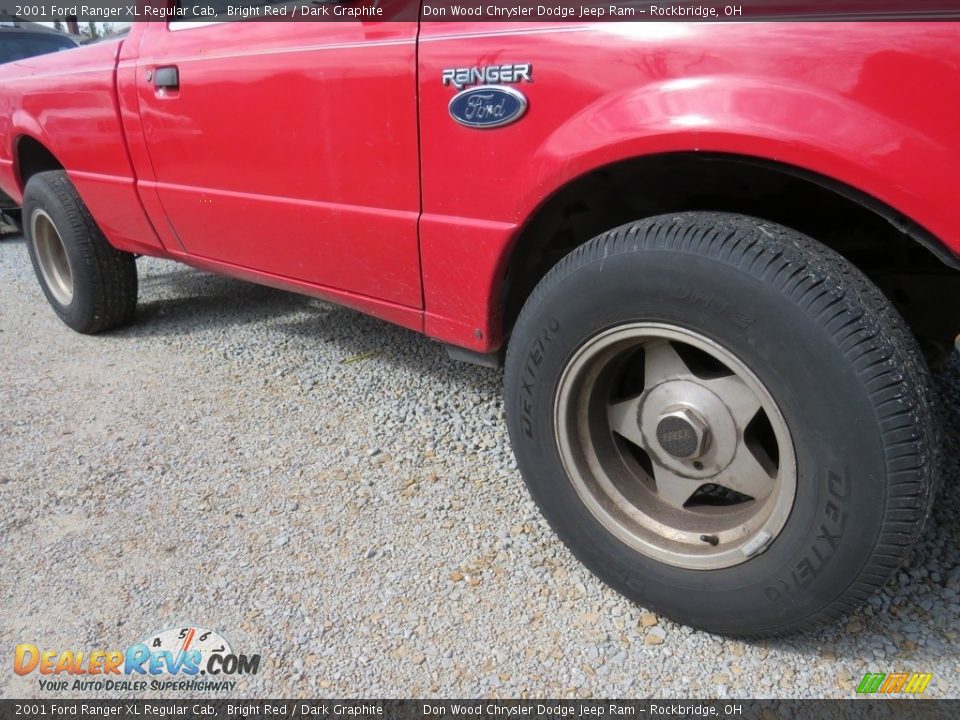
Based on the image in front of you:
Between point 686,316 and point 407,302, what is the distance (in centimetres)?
96

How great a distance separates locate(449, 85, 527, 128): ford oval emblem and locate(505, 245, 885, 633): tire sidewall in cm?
41

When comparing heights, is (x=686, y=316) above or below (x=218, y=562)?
above

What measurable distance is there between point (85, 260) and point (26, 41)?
415 centimetres

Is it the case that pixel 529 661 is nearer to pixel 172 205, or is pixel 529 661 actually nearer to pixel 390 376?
pixel 390 376

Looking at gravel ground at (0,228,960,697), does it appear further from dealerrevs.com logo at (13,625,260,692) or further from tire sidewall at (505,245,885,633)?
tire sidewall at (505,245,885,633)

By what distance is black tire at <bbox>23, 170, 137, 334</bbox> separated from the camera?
3.52 meters

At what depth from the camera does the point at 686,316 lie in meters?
1.54

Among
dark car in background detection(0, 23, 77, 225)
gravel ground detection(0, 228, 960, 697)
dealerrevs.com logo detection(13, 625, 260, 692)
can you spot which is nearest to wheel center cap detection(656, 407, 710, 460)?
gravel ground detection(0, 228, 960, 697)

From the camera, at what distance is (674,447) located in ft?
5.74

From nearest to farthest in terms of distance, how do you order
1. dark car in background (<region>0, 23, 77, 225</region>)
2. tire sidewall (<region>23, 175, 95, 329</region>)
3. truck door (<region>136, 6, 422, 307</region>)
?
truck door (<region>136, 6, 422, 307</region>), tire sidewall (<region>23, 175, 95, 329</region>), dark car in background (<region>0, 23, 77, 225</region>)

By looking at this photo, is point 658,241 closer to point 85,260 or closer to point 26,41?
point 85,260

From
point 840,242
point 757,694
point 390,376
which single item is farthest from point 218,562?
point 840,242

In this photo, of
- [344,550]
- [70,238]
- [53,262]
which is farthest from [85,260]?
[344,550]

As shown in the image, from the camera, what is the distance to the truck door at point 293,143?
2.00m
